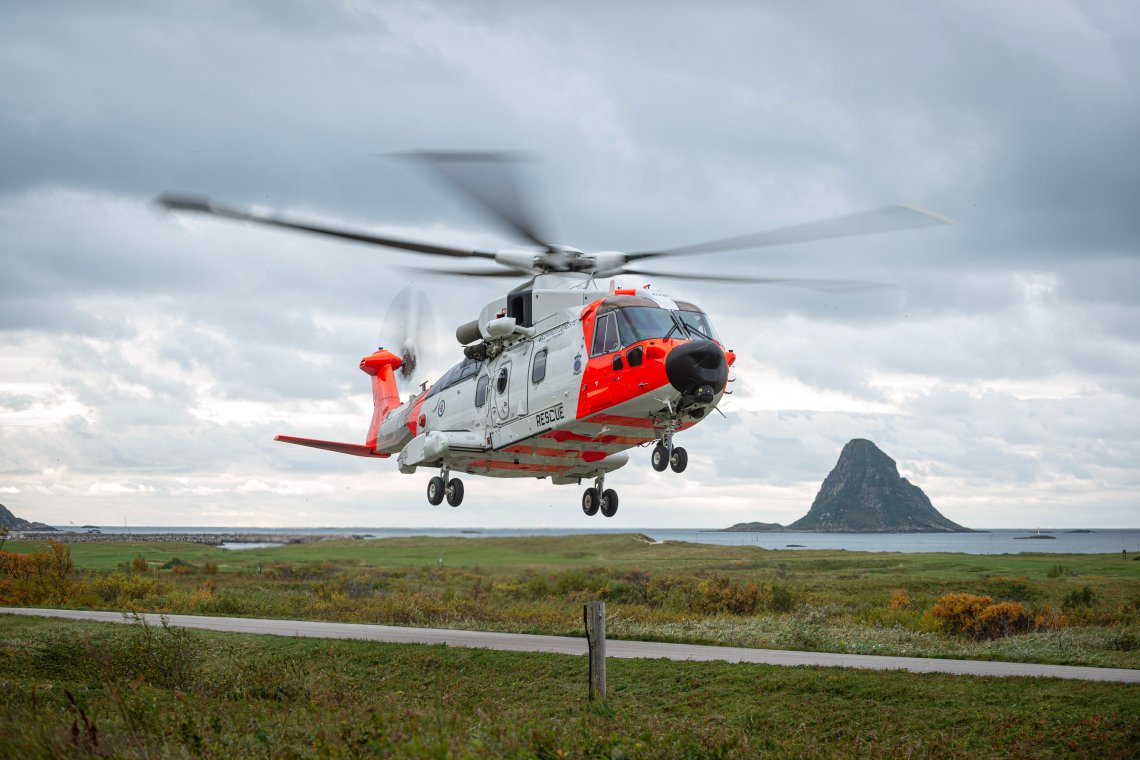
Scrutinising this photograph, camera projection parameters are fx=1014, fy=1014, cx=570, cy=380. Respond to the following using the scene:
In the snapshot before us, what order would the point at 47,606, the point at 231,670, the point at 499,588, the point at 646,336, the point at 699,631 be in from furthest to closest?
the point at 499,588 < the point at 47,606 < the point at 699,631 < the point at 231,670 < the point at 646,336

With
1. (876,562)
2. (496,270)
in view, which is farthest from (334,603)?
(876,562)

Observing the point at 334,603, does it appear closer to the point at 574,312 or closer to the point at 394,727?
the point at 574,312

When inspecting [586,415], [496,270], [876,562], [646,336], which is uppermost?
[496,270]

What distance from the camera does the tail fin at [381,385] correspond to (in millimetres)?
28734

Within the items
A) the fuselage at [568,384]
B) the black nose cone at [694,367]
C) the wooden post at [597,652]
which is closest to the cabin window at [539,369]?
the fuselage at [568,384]

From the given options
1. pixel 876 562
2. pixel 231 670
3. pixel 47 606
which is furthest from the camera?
pixel 876 562

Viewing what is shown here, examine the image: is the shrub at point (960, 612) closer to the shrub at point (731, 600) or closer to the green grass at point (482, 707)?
the shrub at point (731, 600)

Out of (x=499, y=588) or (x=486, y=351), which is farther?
(x=499, y=588)

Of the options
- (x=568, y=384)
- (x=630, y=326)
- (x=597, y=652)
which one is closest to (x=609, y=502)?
(x=568, y=384)

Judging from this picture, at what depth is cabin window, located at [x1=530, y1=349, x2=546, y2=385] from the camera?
20.4 meters

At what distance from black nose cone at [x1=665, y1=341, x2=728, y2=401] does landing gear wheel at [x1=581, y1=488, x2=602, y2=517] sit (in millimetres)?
6459

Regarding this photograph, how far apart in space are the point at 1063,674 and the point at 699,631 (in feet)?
34.0

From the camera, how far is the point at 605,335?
18.9 m

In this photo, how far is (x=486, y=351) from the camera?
2238 centimetres
